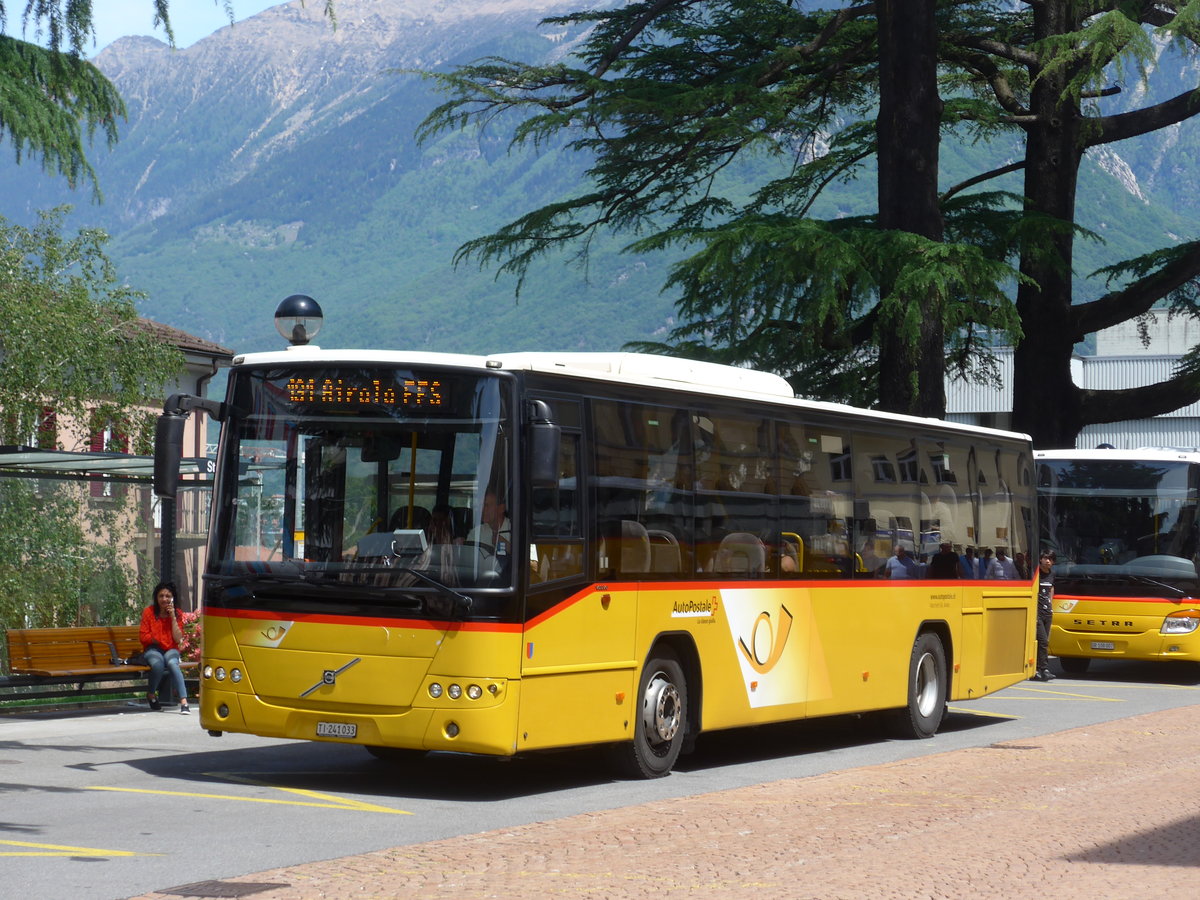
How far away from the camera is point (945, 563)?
17172 millimetres

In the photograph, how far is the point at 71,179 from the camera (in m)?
18.2

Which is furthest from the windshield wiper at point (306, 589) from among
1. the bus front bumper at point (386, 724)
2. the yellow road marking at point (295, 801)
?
the yellow road marking at point (295, 801)

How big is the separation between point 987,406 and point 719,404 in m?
66.8

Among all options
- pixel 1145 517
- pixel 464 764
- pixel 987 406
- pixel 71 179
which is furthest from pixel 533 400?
pixel 987 406

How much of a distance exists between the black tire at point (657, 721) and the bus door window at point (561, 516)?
1232 millimetres

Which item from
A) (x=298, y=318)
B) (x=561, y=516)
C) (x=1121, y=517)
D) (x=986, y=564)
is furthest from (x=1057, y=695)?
(x=561, y=516)

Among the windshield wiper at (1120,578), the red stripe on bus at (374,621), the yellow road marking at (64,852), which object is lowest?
the yellow road marking at (64,852)

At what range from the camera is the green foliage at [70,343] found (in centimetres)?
2853

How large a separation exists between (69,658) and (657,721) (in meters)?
7.25

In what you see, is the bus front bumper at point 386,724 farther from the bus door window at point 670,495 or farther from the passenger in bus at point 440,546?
the bus door window at point 670,495

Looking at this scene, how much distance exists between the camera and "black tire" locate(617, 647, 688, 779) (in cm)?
1255

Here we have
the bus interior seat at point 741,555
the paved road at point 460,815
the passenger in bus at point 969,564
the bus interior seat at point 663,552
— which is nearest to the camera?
the paved road at point 460,815

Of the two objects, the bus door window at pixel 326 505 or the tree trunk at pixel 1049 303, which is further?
the tree trunk at pixel 1049 303

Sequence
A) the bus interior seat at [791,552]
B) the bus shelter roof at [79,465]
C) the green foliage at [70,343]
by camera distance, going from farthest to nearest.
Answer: the green foliage at [70,343] → the bus shelter roof at [79,465] → the bus interior seat at [791,552]
